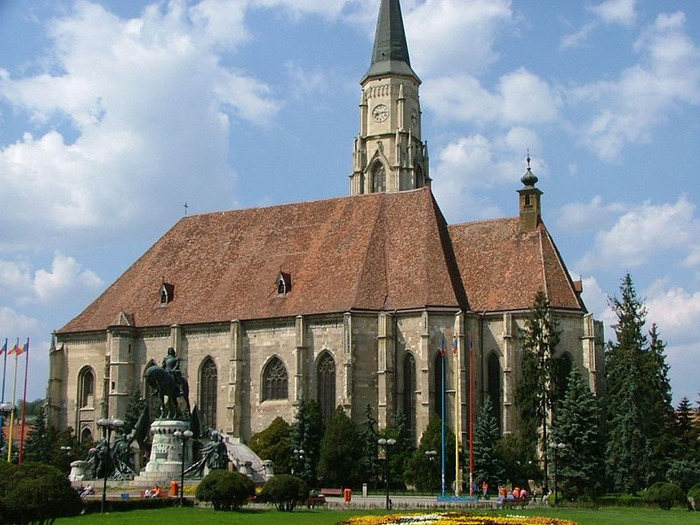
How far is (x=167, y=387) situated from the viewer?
47.7 m

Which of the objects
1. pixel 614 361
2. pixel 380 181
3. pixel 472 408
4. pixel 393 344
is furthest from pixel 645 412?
pixel 380 181

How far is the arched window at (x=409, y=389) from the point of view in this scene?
63.1 meters

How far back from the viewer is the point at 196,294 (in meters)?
71.9

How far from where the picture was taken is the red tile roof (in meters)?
65.2

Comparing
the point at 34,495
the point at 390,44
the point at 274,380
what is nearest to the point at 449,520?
the point at 34,495

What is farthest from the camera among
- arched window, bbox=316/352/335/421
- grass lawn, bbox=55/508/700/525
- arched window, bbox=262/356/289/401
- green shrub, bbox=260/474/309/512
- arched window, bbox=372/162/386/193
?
arched window, bbox=372/162/386/193

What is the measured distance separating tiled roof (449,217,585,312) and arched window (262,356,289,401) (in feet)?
39.2

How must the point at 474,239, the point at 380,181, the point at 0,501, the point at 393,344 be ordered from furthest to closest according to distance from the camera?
the point at 380,181
the point at 474,239
the point at 393,344
the point at 0,501

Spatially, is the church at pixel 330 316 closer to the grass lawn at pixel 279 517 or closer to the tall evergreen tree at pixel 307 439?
the tall evergreen tree at pixel 307 439

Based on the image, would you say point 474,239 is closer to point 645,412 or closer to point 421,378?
point 421,378

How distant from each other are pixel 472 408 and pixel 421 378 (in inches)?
131

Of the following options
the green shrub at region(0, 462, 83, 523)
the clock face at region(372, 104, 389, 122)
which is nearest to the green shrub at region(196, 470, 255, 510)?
the green shrub at region(0, 462, 83, 523)

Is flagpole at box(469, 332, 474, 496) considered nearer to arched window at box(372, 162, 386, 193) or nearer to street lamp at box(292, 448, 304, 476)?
street lamp at box(292, 448, 304, 476)

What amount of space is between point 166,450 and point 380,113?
53.4 m
